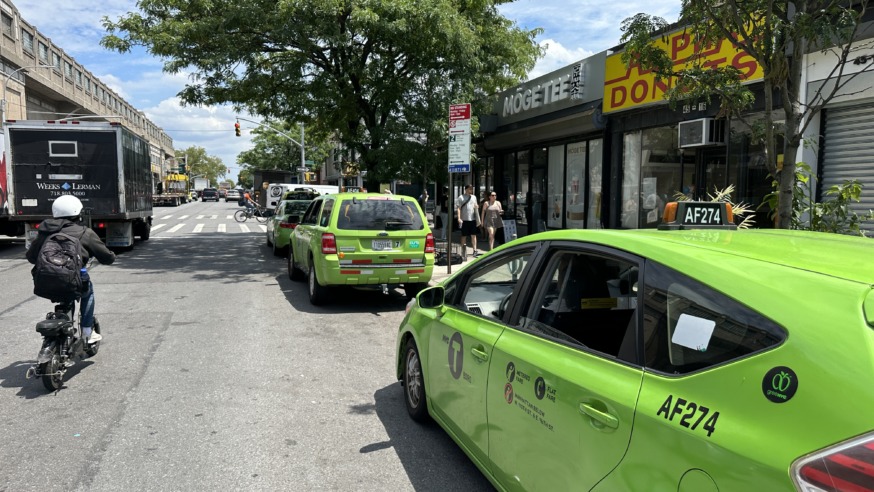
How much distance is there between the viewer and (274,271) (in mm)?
12930

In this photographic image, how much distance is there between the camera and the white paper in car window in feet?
6.56

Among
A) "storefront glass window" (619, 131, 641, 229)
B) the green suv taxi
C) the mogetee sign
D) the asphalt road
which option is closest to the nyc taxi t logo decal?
the asphalt road

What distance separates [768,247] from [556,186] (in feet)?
45.1

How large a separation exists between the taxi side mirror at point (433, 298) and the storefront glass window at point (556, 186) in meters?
12.0

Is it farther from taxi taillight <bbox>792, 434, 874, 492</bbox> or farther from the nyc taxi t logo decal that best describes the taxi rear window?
taxi taillight <bbox>792, 434, 874, 492</bbox>

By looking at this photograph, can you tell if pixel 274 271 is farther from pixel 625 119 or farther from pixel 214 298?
pixel 625 119

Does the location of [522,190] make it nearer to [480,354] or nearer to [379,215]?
[379,215]

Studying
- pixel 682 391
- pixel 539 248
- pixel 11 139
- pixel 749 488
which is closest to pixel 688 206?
pixel 539 248

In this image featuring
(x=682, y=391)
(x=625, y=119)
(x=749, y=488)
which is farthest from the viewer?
(x=625, y=119)

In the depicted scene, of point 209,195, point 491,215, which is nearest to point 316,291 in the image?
point 491,215

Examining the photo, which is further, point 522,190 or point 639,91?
point 522,190

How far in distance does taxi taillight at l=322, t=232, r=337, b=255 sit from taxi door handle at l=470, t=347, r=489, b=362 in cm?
552

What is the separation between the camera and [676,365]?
2.08 meters

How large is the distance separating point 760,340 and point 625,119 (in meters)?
11.7
